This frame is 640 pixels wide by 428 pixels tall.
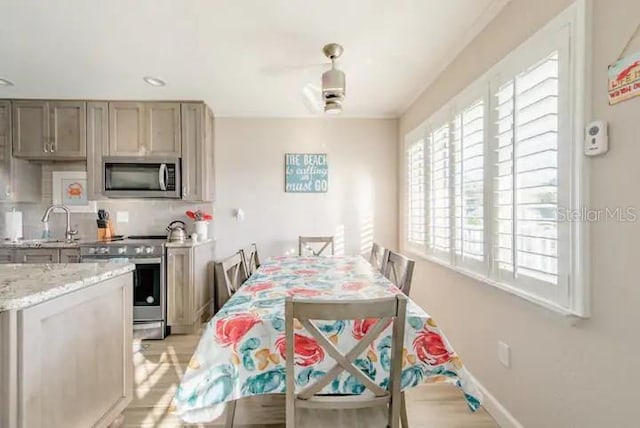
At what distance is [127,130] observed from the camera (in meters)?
3.47

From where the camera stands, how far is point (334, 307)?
1079mm

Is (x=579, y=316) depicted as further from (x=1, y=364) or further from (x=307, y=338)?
(x=1, y=364)

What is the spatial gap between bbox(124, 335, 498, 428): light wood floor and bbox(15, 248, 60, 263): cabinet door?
144 centimetres

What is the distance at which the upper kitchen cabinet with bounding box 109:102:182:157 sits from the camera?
346 centimetres

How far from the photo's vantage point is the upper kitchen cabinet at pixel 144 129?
3.46 meters

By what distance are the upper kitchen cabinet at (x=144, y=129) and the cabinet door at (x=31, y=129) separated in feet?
2.14

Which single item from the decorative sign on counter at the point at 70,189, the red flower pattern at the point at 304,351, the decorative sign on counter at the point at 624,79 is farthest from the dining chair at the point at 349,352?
the decorative sign on counter at the point at 70,189

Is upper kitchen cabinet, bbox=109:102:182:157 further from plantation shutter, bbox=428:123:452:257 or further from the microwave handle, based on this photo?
plantation shutter, bbox=428:123:452:257

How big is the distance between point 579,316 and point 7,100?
4973 millimetres

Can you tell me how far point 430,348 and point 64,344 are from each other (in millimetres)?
1468

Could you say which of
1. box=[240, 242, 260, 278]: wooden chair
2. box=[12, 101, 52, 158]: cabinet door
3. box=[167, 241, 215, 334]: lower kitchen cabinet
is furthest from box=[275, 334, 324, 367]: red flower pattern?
box=[12, 101, 52, 158]: cabinet door

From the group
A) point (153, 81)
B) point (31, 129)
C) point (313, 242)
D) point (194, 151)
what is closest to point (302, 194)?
point (313, 242)

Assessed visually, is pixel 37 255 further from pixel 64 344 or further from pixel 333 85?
pixel 333 85

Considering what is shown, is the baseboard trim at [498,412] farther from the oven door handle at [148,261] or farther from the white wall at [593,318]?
the oven door handle at [148,261]
